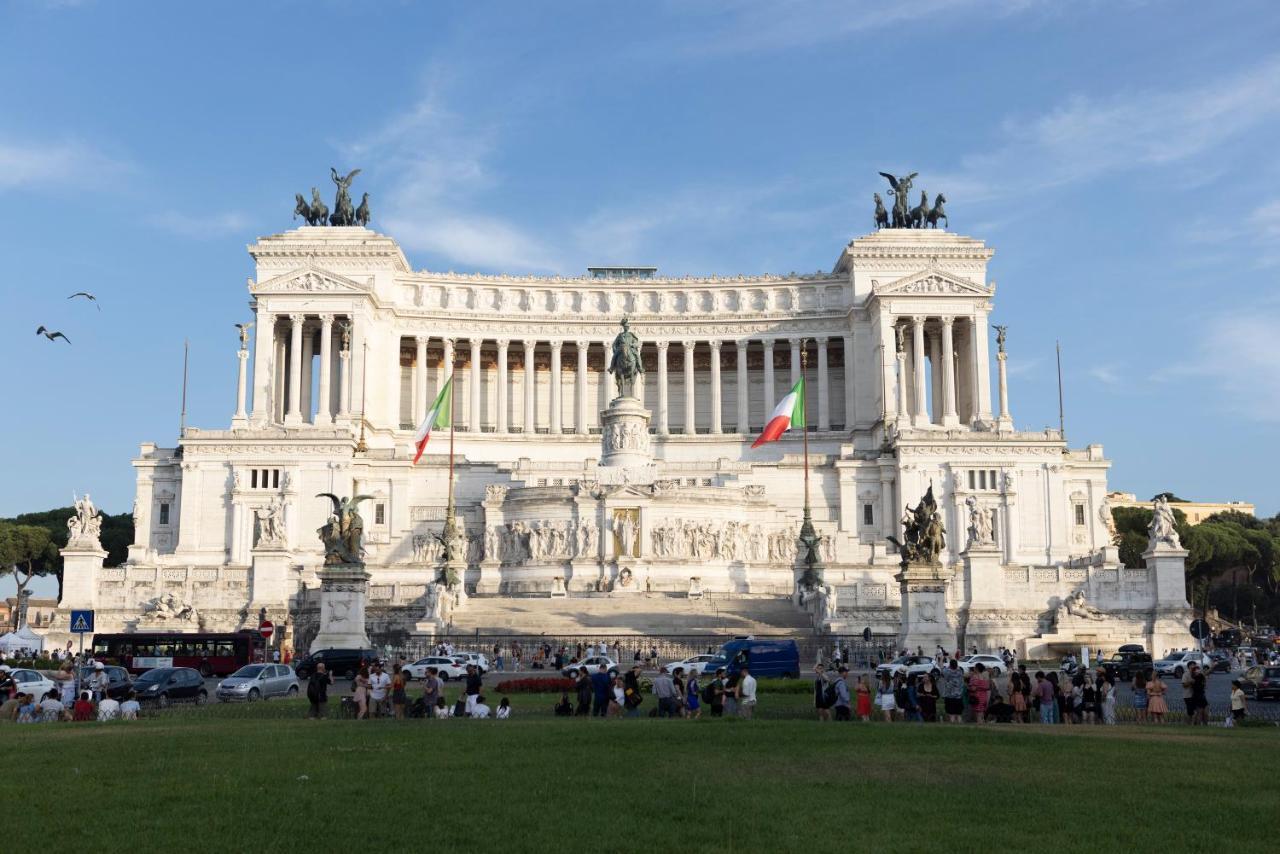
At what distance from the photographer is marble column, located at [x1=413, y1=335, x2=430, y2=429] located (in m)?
110

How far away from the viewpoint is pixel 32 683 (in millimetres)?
38906

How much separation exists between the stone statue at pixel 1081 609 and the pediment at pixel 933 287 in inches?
1633

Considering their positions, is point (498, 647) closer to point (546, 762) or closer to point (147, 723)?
point (147, 723)

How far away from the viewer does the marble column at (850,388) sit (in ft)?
351

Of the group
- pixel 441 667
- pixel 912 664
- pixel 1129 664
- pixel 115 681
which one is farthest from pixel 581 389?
pixel 115 681

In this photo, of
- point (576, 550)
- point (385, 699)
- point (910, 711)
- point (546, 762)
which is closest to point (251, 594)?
point (576, 550)

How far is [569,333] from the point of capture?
112 metres

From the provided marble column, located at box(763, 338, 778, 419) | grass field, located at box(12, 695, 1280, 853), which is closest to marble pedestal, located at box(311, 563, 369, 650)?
grass field, located at box(12, 695, 1280, 853)

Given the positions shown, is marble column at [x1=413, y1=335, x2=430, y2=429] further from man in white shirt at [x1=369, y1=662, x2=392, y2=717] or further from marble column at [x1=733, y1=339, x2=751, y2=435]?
man in white shirt at [x1=369, y1=662, x2=392, y2=717]

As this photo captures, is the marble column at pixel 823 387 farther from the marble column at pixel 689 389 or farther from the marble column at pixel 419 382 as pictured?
the marble column at pixel 419 382

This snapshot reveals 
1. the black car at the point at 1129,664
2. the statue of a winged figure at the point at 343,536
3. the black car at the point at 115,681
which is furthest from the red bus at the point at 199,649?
the black car at the point at 1129,664

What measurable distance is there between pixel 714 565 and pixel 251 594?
2578 cm

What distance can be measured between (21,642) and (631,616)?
89.7 ft

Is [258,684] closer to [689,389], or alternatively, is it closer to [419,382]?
[419,382]
